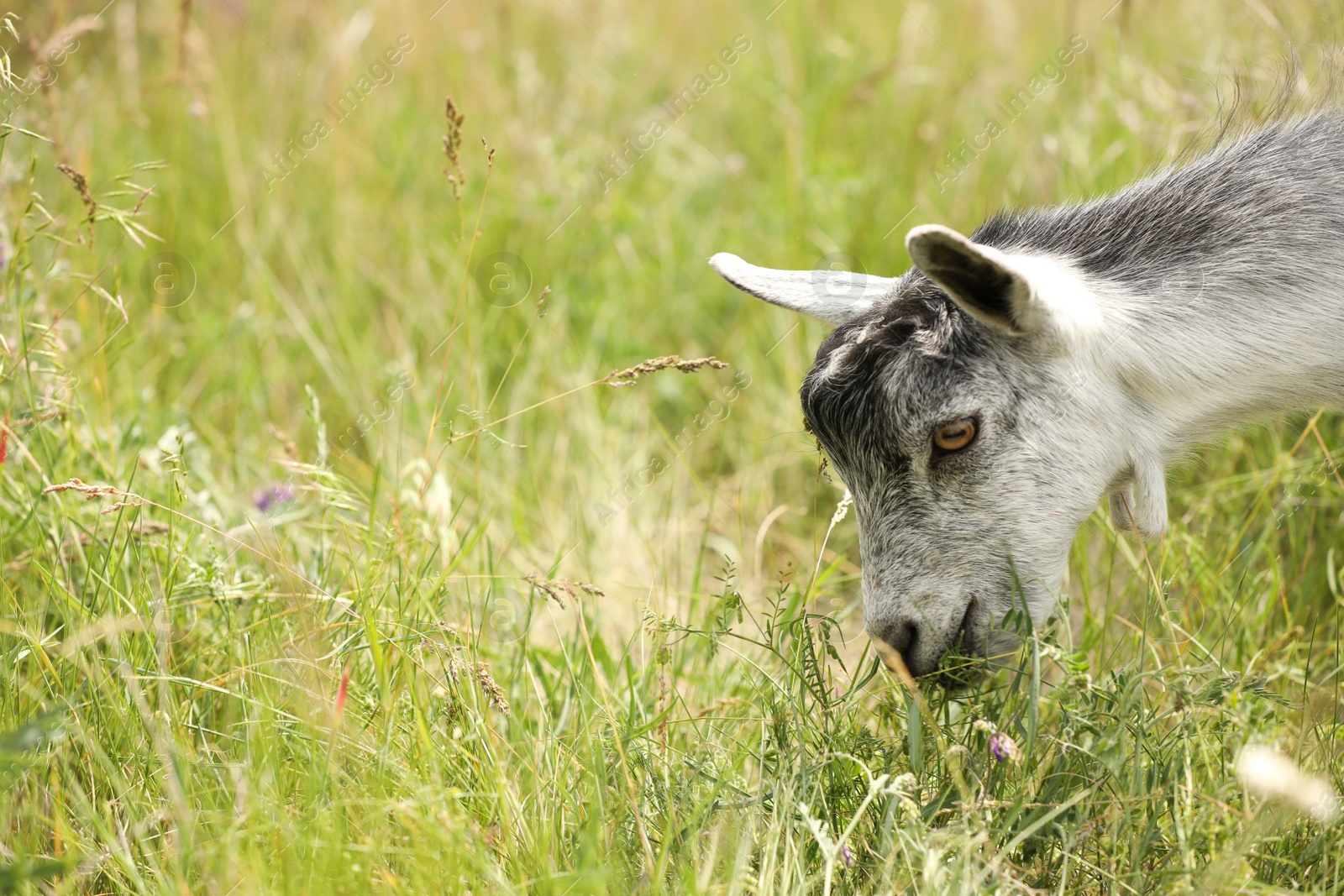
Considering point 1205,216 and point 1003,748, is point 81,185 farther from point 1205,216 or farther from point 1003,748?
point 1205,216

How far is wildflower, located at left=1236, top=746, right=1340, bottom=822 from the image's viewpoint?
2199mm

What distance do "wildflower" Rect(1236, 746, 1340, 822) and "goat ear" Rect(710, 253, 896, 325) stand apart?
5.47ft

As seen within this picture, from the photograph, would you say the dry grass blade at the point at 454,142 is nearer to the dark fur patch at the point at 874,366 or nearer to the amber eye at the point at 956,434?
the dark fur patch at the point at 874,366

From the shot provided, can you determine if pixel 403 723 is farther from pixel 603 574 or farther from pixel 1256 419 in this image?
pixel 1256 419

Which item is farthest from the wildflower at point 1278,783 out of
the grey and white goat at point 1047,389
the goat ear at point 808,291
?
the goat ear at point 808,291

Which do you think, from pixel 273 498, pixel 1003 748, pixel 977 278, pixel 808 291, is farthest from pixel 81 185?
pixel 1003 748

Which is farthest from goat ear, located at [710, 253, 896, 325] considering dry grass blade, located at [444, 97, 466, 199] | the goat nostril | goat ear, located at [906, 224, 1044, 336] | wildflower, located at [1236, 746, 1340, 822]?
wildflower, located at [1236, 746, 1340, 822]

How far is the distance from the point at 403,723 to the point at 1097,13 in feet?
25.8

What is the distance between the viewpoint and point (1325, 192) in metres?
3.29

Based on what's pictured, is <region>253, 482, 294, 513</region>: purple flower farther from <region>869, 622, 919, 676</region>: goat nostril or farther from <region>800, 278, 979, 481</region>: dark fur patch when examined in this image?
<region>869, 622, 919, 676</region>: goat nostril

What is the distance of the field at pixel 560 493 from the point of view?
112 inches

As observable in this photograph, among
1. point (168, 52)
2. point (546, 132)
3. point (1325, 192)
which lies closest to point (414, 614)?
point (1325, 192)

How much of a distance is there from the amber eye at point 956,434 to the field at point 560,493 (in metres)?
0.57

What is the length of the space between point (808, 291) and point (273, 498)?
7.93 ft
